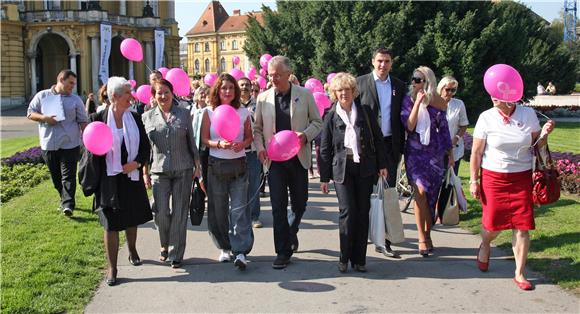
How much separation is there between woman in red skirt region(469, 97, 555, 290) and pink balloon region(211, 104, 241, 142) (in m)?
2.43

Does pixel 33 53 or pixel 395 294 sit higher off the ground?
pixel 33 53

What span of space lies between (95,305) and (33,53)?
51.7 meters

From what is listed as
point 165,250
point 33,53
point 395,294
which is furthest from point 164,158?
point 33,53

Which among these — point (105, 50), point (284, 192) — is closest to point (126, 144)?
point (284, 192)

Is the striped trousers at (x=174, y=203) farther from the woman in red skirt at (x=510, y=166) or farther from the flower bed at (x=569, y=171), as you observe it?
the flower bed at (x=569, y=171)

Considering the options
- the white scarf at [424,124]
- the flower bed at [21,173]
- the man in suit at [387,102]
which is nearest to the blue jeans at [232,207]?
the man in suit at [387,102]

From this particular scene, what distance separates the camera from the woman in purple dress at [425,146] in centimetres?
668

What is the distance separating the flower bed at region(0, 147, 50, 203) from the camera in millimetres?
11570

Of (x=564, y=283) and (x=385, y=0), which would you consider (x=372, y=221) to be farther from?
(x=385, y=0)

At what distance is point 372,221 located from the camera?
21.4ft

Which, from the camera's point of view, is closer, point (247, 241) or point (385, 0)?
point (247, 241)

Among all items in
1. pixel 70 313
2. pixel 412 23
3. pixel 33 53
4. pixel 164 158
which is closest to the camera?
pixel 70 313

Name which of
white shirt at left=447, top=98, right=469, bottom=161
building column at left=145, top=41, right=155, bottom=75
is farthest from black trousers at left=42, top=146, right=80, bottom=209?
building column at left=145, top=41, right=155, bottom=75

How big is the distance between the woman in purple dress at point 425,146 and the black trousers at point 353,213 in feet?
2.92
